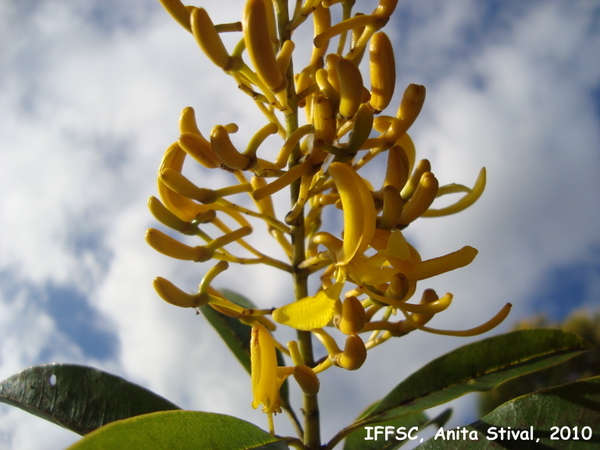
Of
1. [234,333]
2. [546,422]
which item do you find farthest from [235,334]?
[546,422]

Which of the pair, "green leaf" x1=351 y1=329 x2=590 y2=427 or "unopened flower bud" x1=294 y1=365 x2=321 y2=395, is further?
"green leaf" x1=351 y1=329 x2=590 y2=427

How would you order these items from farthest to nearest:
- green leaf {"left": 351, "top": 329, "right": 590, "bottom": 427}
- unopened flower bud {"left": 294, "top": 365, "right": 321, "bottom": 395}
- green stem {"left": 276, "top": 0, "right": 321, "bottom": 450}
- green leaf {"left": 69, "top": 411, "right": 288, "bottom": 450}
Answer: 1. green leaf {"left": 351, "top": 329, "right": 590, "bottom": 427}
2. green stem {"left": 276, "top": 0, "right": 321, "bottom": 450}
3. unopened flower bud {"left": 294, "top": 365, "right": 321, "bottom": 395}
4. green leaf {"left": 69, "top": 411, "right": 288, "bottom": 450}

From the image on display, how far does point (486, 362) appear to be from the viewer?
1837 millimetres

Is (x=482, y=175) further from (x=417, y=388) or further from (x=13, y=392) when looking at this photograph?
(x=13, y=392)

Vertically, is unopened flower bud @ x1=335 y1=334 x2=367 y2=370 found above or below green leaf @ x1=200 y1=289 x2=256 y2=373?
below

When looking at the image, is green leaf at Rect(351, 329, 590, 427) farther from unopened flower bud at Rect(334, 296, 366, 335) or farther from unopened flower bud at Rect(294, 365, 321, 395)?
unopened flower bud at Rect(334, 296, 366, 335)

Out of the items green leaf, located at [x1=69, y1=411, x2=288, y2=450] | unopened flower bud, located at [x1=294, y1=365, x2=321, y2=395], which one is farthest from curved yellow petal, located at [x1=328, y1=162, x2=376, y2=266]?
green leaf, located at [x1=69, y1=411, x2=288, y2=450]

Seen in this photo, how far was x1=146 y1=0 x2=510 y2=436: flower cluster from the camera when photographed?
1.30 meters

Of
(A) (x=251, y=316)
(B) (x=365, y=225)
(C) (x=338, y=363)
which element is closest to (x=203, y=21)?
(B) (x=365, y=225)

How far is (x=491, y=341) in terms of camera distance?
1858 millimetres

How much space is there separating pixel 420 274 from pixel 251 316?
1.57ft

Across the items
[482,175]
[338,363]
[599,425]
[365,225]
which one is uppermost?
[482,175]

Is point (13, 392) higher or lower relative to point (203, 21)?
Result: lower

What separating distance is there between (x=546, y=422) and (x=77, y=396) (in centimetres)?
134
